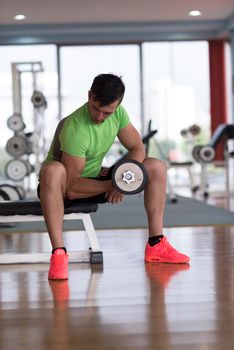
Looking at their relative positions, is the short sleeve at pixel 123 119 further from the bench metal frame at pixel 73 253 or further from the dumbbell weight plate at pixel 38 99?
the dumbbell weight plate at pixel 38 99

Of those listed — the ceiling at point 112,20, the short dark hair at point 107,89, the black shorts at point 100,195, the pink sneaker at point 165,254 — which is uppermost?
the ceiling at point 112,20

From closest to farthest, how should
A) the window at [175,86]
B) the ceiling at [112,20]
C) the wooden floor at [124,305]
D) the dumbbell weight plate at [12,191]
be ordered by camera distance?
1. the wooden floor at [124,305]
2. the dumbbell weight plate at [12,191]
3. the ceiling at [112,20]
4. the window at [175,86]

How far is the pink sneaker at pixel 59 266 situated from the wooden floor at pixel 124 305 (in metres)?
0.03

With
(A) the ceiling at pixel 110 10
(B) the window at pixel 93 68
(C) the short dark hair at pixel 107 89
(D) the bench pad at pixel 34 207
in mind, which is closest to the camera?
(C) the short dark hair at pixel 107 89

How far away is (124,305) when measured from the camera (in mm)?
1806

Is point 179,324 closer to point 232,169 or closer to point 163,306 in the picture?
point 163,306

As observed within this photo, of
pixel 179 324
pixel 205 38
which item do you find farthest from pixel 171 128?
pixel 179 324

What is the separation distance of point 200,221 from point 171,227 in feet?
1.22

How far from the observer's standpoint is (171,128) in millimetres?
9570

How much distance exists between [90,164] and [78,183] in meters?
0.08

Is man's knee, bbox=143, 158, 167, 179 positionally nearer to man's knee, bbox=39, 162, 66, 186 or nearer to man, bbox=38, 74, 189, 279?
man, bbox=38, 74, 189, 279

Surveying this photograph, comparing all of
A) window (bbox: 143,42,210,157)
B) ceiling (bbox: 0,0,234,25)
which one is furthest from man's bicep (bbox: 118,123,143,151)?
window (bbox: 143,42,210,157)

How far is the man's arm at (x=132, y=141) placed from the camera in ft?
7.87

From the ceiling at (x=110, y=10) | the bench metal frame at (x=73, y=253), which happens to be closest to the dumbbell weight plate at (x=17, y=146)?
the ceiling at (x=110, y=10)
